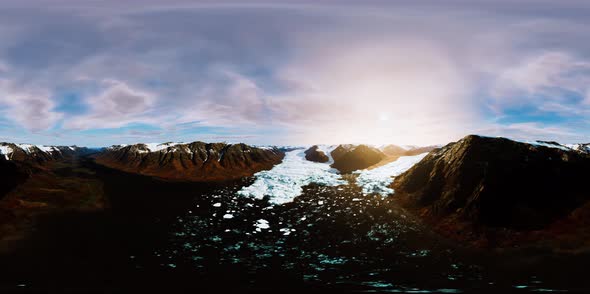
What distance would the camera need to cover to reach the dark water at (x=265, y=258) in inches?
878

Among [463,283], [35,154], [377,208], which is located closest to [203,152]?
[377,208]

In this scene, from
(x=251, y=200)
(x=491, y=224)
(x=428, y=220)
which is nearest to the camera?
(x=491, y=224)

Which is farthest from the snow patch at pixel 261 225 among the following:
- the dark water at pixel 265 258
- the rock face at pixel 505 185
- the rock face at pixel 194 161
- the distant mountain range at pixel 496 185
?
the rock face at pixel 194 161

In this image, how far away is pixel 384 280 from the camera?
23.2m

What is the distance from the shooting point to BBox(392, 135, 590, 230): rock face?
34656 mm

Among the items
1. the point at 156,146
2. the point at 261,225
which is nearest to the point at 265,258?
the point at 261,225

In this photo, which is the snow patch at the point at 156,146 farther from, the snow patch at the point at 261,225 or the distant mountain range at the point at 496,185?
the snow patch at the point at 261,225

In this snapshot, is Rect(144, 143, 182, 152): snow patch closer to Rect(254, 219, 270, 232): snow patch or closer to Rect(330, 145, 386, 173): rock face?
Rect(330, 145, 386, 173): rock face

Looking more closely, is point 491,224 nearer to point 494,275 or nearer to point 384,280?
point 494,275

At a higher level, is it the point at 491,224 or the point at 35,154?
the point at 35,154

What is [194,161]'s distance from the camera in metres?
127

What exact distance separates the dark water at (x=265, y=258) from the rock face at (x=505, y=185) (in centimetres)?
683

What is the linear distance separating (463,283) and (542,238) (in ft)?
52.0

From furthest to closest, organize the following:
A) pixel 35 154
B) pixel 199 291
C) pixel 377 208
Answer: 1. pixel 35 154
2. pixel 377 208
3. pixel 199 291
